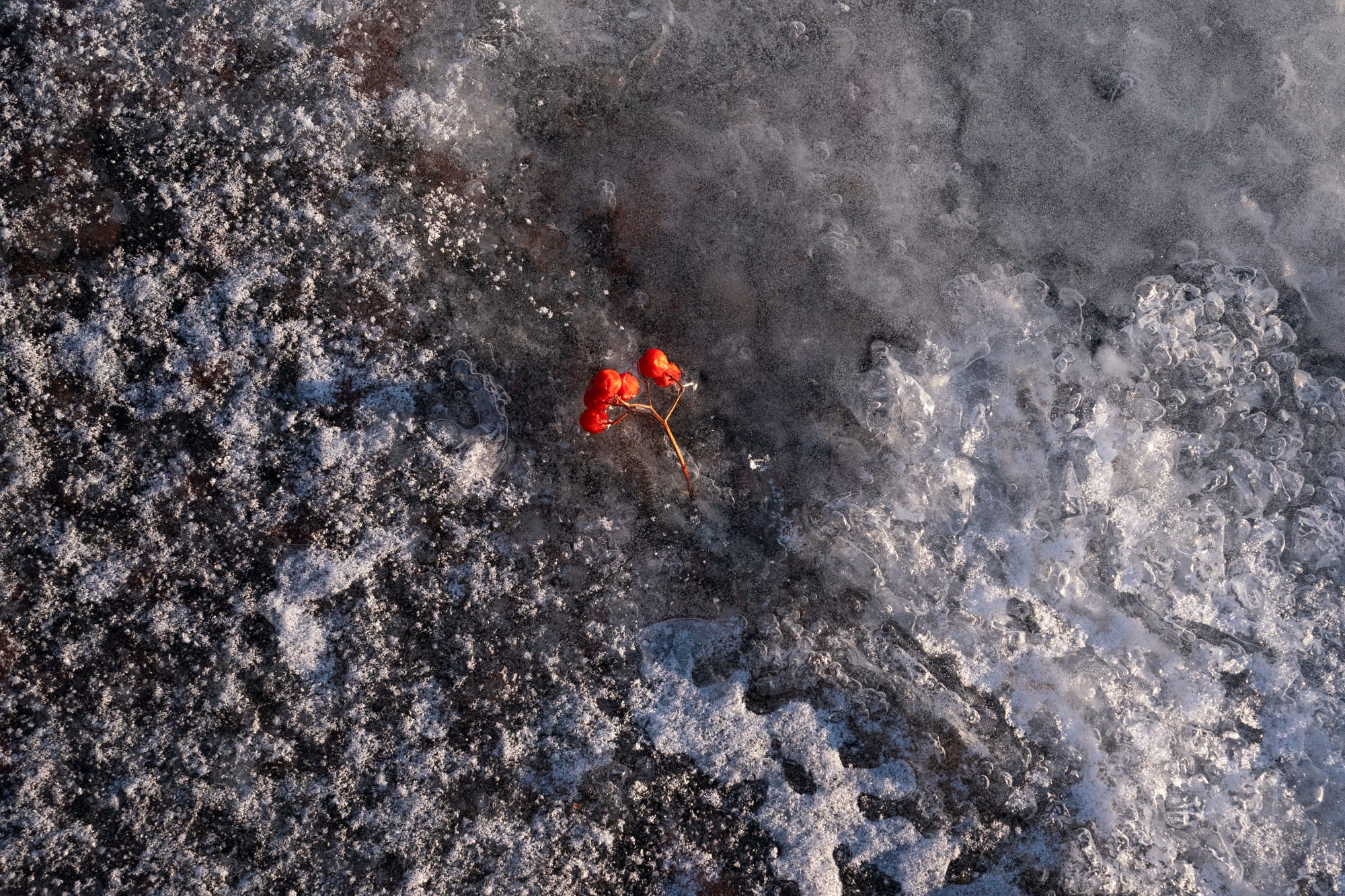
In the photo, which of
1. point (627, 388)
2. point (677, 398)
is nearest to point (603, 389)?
point (627, 388)

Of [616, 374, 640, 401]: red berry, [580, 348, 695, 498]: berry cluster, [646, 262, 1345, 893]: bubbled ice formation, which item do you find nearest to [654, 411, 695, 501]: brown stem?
[580, 348, 695, 498]: berry cluster

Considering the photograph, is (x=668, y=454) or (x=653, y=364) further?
(x=668, y=454)

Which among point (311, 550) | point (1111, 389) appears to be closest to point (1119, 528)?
point (1111, 389)

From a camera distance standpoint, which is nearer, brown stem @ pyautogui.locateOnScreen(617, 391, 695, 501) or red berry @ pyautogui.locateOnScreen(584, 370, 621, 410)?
red berry @ pyautogui.locateOnScreen(584, 370, 621, 410)

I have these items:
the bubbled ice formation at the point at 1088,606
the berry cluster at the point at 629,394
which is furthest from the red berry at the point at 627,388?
the bubbled ice formation at the point at 1088,606

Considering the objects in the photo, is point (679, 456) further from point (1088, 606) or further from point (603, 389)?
point (1088, 606)

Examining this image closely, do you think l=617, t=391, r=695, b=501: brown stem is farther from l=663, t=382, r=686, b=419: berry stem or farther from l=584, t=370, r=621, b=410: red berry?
l=584, t=370, r=621, b=410: red berry

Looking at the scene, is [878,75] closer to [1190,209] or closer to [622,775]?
[1190,209]
